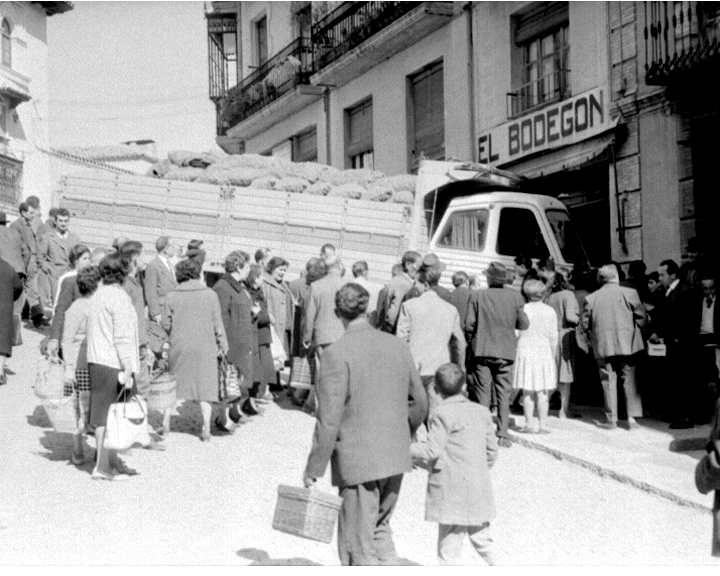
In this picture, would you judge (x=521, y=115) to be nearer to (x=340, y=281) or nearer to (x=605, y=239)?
(x=605, y=239)

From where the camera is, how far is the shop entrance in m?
16.4

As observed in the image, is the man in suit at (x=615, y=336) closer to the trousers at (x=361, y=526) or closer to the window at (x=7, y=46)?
the trousers at (x=361, y=526)

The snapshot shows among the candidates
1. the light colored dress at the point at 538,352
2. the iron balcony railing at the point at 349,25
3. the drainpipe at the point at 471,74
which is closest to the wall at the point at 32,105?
the iron balcony railing at the point at 349,25

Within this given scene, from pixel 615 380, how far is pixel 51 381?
221 inches

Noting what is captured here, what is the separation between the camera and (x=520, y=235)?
1368cm

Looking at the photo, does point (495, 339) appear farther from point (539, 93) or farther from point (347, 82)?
point (347, 82)

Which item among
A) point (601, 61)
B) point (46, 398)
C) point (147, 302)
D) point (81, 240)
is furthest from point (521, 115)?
point (46, 398)

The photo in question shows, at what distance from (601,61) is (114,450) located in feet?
34.8

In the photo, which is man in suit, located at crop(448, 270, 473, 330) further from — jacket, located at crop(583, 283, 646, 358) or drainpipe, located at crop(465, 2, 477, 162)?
drainpipe, located at crop(465, 2, 477, 162)

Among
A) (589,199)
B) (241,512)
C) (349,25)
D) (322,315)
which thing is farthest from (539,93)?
(241,512)

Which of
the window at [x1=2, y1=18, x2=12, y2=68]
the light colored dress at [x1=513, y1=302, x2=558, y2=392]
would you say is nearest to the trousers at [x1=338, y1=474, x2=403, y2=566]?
the light colored dress at [x1=513, y1=302, x2=558, y2=392]

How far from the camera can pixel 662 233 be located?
14.9 meters

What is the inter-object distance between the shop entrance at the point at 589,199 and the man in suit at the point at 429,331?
7338mm

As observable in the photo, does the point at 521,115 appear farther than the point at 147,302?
Yes
